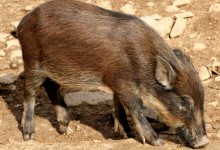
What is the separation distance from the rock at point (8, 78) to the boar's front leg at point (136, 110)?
8.19 feet

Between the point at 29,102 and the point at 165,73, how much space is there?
1.83 meters

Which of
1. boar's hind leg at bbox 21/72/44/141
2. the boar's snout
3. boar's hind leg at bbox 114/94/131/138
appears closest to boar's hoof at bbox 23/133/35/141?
boar's hind leg at bbox 21/72/44/141

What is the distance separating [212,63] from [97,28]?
8.64 ft

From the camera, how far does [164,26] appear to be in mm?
9102

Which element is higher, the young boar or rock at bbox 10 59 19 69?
the young boar

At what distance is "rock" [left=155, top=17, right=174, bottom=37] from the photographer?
9023mm

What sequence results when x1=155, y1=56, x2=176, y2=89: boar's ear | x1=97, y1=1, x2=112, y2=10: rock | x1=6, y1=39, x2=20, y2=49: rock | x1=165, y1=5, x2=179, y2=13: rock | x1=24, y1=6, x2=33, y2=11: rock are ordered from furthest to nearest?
x1=24, y1=6, x2=33, y2=11: rock < x1=97, y1=1, x2=112, y2=10: rock < x1=165, y1=5, x2=179, y2=13: rock < x1=6, y1=39, x2=20, y2=49: rock < x1=155, y1=56, x2=176, y2=89: boar's ear

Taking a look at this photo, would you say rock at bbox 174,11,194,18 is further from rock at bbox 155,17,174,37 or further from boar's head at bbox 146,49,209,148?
boar's head at bbox 146,49,209,148

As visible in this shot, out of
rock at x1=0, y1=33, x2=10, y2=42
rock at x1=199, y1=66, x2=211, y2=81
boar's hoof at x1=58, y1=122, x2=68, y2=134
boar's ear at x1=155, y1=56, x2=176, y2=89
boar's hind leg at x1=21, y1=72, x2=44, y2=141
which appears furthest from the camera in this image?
rock at x1=0, y1=33, x2=10, y2=42

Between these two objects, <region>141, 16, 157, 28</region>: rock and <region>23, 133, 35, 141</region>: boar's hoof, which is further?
<region>141, 16, 157, 28</region>: rock

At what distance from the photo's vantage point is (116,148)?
6.12 metres

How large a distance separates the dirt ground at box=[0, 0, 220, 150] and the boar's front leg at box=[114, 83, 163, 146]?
103mm

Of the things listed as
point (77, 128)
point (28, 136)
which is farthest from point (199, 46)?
point (28, 136)

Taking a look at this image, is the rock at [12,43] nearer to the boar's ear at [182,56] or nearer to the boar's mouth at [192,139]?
the boar's ear at [182,56]
